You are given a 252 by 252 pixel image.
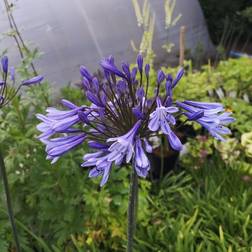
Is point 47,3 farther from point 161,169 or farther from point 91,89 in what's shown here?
point 91,89

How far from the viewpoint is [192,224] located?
2.78 metres

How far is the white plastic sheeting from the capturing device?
4.45m

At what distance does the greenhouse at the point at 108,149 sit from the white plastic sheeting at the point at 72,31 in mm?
12

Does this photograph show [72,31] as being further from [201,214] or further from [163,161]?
[201,214]

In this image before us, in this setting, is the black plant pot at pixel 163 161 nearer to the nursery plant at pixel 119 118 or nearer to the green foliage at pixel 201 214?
the green foliage at pixel 201 214

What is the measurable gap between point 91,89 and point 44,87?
1298 millimetres

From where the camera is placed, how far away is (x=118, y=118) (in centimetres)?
149

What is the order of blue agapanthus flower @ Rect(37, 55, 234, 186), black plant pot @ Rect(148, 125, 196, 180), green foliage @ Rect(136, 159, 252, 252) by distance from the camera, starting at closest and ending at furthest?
blue agapanthus flower @ Rect(37, 55, 234, 186) < green foliage @ Rect(136, 159, 252, 252) < black plant pot @ Rect(148, 125, 196, 180)

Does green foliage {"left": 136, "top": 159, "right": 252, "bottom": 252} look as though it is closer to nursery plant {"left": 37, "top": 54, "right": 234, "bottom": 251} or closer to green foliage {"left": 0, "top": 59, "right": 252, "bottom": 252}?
green foliage {"left": 0, "top": 59, "right": 252, "bottom": 252}

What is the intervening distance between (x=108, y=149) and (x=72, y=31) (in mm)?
3712

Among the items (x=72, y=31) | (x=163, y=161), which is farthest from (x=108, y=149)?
(x=72, y=31)

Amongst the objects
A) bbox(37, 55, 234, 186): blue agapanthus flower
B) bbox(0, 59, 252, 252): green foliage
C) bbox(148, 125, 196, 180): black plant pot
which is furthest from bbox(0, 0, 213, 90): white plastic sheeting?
bbox(37, 55, 234, 186): blue agapanthus flower

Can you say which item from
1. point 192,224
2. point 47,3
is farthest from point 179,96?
point 47,3

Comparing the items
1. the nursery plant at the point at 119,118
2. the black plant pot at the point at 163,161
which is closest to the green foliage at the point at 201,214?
the black plant pot at the point at 163,161
